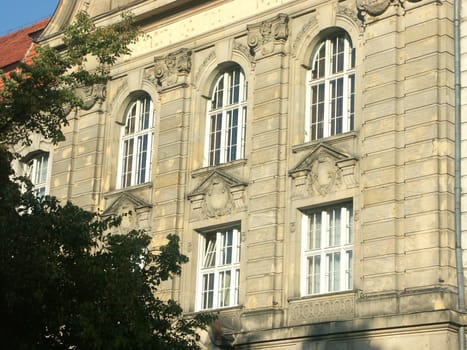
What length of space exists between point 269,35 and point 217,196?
3.91 metres

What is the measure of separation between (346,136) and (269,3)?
14.9ft

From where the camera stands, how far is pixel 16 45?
3962 cm

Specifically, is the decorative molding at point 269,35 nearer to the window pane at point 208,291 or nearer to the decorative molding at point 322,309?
the window pane at point 208,291

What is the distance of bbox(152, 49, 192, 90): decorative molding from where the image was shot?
30578 millimetres

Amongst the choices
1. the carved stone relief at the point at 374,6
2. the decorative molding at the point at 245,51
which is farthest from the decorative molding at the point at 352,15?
the decorative molding at the point at 245,51

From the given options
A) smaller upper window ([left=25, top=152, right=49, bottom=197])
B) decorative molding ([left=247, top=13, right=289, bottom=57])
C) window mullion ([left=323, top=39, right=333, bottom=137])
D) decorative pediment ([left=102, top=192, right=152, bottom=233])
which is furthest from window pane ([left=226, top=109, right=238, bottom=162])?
smaller upper window ([left=25, top=152, right=49, bottom=197])

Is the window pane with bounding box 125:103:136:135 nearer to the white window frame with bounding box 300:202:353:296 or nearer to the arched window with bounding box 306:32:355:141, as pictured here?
the arched window with bounding box 306:32:355:141

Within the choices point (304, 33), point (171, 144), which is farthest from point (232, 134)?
point (304, 33)

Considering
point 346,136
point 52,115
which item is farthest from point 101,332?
point 346,136

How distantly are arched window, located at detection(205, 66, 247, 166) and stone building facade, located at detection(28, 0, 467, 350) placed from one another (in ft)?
0.13

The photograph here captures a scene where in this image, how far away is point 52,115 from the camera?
20.9 metres

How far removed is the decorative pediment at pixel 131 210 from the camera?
1191 inches

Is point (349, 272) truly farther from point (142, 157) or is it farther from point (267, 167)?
point (142, 157)

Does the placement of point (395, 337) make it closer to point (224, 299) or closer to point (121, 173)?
point (224, 299)
